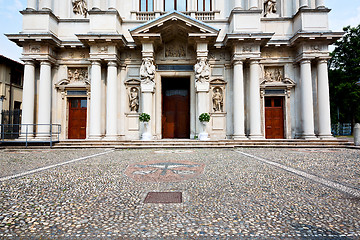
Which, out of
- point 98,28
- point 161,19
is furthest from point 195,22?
point 98,28

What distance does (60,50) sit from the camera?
16406 mm

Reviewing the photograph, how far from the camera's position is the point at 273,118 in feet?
54.7

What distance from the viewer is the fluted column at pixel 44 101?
50.0 ft

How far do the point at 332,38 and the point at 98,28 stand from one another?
15267 mm

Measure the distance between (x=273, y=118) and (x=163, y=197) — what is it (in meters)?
14.9

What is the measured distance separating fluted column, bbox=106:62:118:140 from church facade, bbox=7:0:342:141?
0.22 ft

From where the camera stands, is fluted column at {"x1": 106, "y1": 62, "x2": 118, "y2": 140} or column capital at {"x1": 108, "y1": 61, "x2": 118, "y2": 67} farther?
column capital at {"x1": 108, "y1": 61, "x2": 118, "y2": 67}

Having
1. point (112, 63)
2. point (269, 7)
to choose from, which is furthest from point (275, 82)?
point (112, 63)

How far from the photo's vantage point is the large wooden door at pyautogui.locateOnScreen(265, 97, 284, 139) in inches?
654

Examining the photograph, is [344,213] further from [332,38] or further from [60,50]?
[60,50]

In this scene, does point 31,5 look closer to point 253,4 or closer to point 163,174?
point 253,4

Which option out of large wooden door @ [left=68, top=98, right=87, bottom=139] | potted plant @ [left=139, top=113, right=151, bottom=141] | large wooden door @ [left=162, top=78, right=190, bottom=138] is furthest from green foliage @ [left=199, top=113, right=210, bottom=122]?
large wooden door @ [left=68, top=98, right=87, bottom=139]

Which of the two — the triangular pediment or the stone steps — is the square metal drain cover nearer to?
the stone steps

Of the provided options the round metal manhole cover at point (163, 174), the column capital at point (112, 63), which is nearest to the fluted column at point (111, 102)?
the column capital at point (112, 63)
